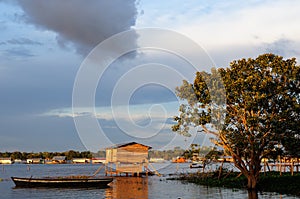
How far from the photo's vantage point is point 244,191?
43312mm

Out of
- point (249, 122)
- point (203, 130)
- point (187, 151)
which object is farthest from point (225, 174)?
point (249, 122)

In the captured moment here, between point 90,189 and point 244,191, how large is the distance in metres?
20.6

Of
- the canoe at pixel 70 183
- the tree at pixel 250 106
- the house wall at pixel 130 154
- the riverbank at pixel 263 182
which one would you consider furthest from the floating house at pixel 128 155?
the tree at pixel 250 106

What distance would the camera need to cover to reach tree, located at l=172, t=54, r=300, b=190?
39.2 metres

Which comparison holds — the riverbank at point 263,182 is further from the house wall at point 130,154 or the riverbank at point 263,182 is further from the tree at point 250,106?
the house wall at point 130,154

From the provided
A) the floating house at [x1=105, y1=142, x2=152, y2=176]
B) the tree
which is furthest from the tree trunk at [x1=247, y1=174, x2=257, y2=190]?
the floating house at [x1=105, y1=142, x2=152, y2=176]

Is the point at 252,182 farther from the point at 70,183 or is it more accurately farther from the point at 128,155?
the point at 128,155

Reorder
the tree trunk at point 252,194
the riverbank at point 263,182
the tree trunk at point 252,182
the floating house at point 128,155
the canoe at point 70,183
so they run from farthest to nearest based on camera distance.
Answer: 1. the floating house at point 128,155
2. the canoe at point 70,183
3. the tree trunk at point 252,182
4. the riverbank at point 263,182
5. the tree trunk at point 252,194

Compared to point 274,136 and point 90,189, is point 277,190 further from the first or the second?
point 90,189

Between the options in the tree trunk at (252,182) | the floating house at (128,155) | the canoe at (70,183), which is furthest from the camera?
the floating house at (128,155)

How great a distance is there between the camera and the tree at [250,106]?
1544 inches

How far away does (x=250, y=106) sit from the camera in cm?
3894

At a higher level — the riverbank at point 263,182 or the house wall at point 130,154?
the house wall at point 130,154

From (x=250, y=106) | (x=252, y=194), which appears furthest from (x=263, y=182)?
(x=250, y=106)
